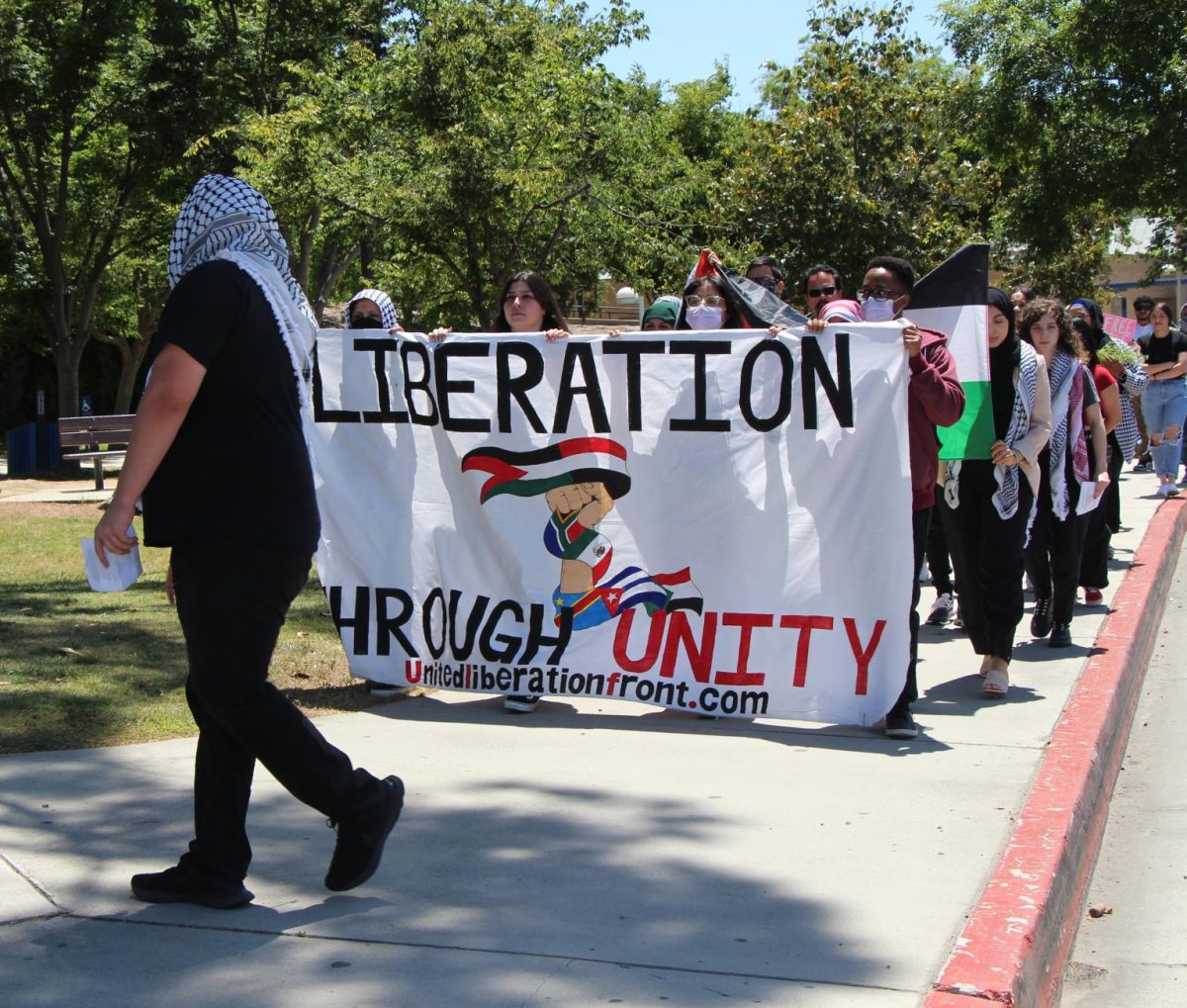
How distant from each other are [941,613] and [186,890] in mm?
6126

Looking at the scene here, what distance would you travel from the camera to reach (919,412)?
615cm

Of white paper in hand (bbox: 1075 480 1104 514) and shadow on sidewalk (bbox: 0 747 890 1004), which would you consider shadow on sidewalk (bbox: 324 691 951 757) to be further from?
white paper in hand (bbox: 1075 480 1104 514)

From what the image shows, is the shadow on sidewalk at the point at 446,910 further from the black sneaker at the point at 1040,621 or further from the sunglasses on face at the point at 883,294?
the black sneaker at the point at 1040,621

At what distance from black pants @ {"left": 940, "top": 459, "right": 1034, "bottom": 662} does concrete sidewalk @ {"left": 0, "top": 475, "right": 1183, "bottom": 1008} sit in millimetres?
631

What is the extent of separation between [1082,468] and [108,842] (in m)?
5.89

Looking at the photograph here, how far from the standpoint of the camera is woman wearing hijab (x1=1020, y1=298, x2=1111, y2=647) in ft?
25.7

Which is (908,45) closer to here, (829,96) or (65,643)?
(829,96)

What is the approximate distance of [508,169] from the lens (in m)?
12.0

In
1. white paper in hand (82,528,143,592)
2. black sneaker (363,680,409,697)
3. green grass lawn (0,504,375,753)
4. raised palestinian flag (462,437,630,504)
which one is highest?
raised palestinian flag (462,437,630,504)

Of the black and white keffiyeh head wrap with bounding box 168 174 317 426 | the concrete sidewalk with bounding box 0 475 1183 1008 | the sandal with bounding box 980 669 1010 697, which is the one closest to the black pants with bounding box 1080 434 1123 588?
the sandal with bounding box 980 669 1010 697

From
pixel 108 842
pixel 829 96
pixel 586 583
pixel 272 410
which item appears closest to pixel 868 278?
pixel 586 583

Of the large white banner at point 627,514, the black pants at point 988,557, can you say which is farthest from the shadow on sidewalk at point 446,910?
the black pants at point 988,557

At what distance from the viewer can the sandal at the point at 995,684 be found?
6832 millimetres

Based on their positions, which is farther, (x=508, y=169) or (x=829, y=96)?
(x=829, y=96)
